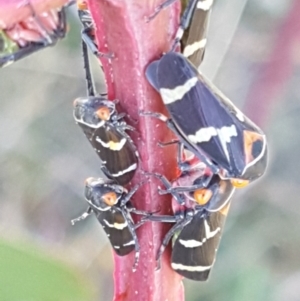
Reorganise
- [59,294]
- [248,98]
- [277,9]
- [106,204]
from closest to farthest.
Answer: [106,204] → [59,294] → [248,98] → [277,9]

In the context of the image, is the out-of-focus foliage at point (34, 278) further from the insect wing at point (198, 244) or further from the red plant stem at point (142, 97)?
the red plant stem at point (142, 97)

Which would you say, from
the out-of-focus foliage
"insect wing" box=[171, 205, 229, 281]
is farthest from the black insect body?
the out-of-focus foliage

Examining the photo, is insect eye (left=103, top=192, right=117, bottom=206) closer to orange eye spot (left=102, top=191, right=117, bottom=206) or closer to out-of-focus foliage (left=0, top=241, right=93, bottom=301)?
orange eye spot (left=102, top=191, right=117, bottom=206)

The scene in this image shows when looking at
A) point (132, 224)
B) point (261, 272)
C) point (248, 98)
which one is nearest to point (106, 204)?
point (132, 224)

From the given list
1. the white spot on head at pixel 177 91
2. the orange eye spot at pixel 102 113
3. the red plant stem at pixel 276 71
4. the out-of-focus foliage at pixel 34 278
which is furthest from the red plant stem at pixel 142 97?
the red plant stem at pixel 276 71

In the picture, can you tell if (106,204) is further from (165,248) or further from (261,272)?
(261,272)

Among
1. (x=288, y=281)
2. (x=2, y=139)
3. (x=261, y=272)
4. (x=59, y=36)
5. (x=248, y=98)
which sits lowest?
(x=288, y=281)
